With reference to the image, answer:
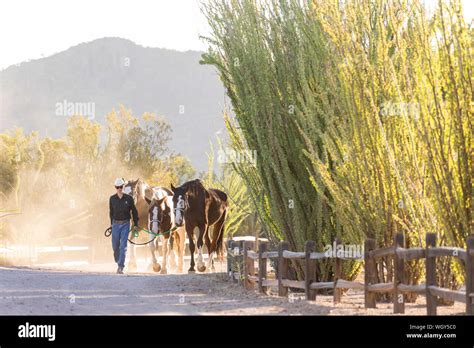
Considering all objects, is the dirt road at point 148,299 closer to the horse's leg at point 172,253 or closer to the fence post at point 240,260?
the fence post at point 240,260

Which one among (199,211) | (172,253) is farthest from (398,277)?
(172,253)

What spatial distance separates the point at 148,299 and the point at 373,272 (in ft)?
11.9

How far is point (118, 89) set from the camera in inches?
6196

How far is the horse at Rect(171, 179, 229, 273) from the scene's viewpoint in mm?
21047

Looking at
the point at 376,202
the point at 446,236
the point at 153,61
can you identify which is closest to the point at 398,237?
the point at 446,236

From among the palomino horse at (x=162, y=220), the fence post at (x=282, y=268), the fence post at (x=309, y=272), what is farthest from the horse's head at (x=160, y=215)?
the fence post at (x=309, y=272)

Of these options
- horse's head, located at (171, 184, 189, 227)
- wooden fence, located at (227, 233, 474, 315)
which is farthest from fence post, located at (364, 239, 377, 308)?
horse's head, located at (171, 184, 189, 227)

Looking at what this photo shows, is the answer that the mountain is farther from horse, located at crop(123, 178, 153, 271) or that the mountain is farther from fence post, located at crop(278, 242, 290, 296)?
fence post, located at crop(278, 242, 290, 296)

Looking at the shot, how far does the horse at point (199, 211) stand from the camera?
2105 centimetres

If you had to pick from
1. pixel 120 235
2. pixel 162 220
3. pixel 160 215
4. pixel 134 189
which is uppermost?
pixel 134 189

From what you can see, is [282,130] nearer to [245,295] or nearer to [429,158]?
[245,295]

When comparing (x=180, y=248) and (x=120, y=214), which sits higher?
(x=120, y=214)

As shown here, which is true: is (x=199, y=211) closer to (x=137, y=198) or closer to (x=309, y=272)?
(x=137, y=198)

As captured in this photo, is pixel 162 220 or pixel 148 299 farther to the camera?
pixel 162 220
